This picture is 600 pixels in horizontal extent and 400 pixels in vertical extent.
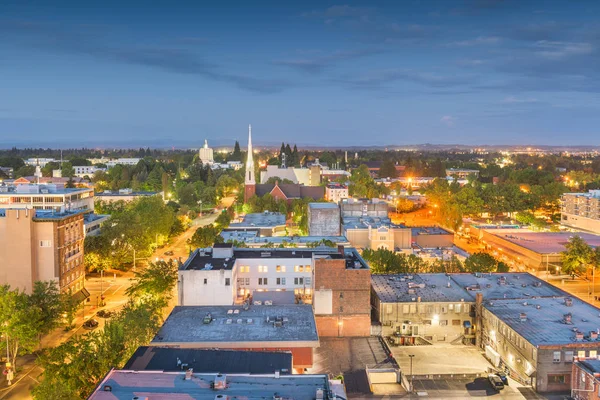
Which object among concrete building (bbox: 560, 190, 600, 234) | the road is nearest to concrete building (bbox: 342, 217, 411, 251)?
the road

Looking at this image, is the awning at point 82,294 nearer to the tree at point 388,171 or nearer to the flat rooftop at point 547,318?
the flat rooftop at point 547,318

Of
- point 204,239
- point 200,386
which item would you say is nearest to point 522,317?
point 200,386

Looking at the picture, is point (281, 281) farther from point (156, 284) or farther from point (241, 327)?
point (241, 327)

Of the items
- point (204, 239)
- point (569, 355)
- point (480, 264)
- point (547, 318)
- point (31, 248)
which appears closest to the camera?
point (569, 355)

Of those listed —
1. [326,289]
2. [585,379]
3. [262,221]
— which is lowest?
[585,379]

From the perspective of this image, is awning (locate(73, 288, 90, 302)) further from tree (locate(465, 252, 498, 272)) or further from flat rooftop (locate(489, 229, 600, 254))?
flat rooftop (locate(489, 229, 600, 254))

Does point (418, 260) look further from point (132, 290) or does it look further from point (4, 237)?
point (4, 237)
